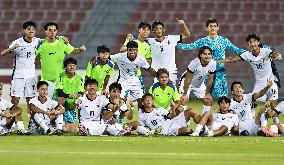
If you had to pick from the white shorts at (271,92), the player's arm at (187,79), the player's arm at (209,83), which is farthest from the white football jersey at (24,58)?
the white shorts at (271,92)

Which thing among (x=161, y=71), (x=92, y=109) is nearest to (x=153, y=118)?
(x=161, y=71)

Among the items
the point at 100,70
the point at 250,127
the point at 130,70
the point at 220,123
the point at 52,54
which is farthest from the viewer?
the point at 100,70

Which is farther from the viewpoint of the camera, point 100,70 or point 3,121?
point 100,70

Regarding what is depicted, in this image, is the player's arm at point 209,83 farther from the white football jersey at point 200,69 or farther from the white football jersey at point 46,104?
the white football jersey at point 46,104

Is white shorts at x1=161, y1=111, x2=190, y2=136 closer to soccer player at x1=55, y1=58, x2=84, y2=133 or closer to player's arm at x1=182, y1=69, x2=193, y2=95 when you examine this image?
player's arm at x1=182, y1=69, x2=193, y2=95

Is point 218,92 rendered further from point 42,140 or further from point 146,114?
point 42,140

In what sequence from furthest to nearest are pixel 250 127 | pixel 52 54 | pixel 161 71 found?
pixel 52 54 → pixel 161 71 → pixel 250 127

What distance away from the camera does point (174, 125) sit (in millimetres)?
16859

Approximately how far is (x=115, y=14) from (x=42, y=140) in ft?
57.8

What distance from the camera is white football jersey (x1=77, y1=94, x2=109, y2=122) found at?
17.0m

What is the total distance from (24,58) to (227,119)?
371cm

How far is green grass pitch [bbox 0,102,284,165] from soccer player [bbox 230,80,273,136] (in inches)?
29.9

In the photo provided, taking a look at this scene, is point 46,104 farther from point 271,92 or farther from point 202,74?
point 271,92

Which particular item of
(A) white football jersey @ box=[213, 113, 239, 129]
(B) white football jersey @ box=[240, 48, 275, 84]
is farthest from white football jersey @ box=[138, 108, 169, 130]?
(B) white football jersey @ box=[240, 48, 275, 84]
